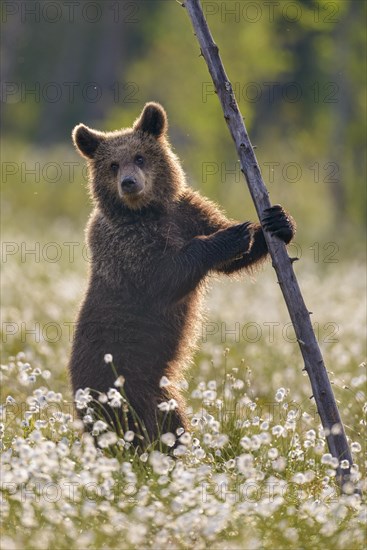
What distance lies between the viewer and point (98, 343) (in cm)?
661

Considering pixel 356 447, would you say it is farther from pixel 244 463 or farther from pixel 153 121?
pixel 153 121

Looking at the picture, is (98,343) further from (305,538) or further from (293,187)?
(293,187)

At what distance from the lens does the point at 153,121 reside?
295 inches

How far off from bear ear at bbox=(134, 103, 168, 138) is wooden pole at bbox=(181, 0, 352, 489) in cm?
142

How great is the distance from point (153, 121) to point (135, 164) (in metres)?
0.44

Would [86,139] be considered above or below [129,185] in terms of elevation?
above

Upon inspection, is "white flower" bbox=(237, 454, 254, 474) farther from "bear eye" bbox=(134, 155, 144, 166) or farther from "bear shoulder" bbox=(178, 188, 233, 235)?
"bear eye" bbox=(134, 155, 144, 166)

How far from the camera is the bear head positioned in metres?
7.11

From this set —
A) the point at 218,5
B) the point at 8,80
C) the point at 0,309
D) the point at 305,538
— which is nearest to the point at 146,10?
the point at 8,80

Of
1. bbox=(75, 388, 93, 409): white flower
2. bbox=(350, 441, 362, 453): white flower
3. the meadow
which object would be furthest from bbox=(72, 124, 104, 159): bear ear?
bbox=(350, 441, 362, 453): white flower

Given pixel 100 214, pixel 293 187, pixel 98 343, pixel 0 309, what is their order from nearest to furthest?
Result: pixel 98 343
pixel 100 214
pixel 0 309
pixel 293 187

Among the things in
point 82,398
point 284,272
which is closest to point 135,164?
point 284,272

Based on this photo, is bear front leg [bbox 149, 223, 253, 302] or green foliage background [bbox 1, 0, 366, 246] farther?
green foliage background [bbox 1, 0, 366, 246]

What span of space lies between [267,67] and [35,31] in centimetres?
2625
